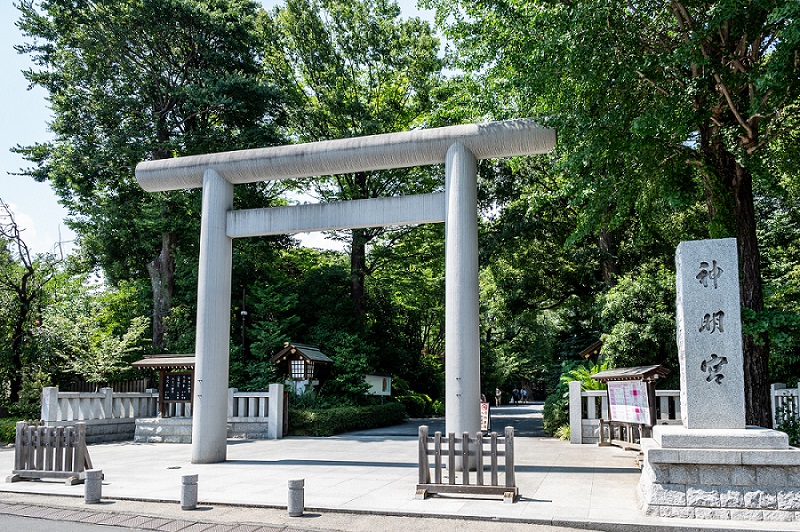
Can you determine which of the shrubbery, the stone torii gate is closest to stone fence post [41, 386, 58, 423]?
the stone torii gate

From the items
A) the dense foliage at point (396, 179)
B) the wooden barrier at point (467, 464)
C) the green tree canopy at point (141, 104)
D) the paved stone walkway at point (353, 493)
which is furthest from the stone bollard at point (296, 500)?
the green tree canopy at point (141, 104)

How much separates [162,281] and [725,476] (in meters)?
24.7

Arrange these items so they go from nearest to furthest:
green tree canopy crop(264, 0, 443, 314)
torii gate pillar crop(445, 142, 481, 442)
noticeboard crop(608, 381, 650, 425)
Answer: torii gate pillar crop(445, 142, 481, 442), noticeboard crop(608, 381, 650, 425), green tree canopy crop(264, 0, 443, 314)

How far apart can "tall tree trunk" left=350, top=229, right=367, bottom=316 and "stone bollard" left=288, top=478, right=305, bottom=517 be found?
20.6m

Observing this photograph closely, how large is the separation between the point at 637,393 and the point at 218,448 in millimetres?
10192

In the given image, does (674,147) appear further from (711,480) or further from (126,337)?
(126,337)

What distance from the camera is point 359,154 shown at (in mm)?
13805

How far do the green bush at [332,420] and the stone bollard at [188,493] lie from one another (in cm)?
1198

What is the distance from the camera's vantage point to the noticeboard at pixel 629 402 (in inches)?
582

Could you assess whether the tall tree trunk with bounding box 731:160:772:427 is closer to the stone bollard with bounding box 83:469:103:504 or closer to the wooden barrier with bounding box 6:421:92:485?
the stone bollard with bounding box 83:469:103:504

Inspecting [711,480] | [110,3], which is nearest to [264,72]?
[110,3]

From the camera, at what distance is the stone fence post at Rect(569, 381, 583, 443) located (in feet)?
59.5

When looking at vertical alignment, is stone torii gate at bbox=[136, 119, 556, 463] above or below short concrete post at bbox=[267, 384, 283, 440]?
above

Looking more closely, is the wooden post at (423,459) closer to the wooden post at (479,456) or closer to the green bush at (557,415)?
the wooden post at (479,456)
